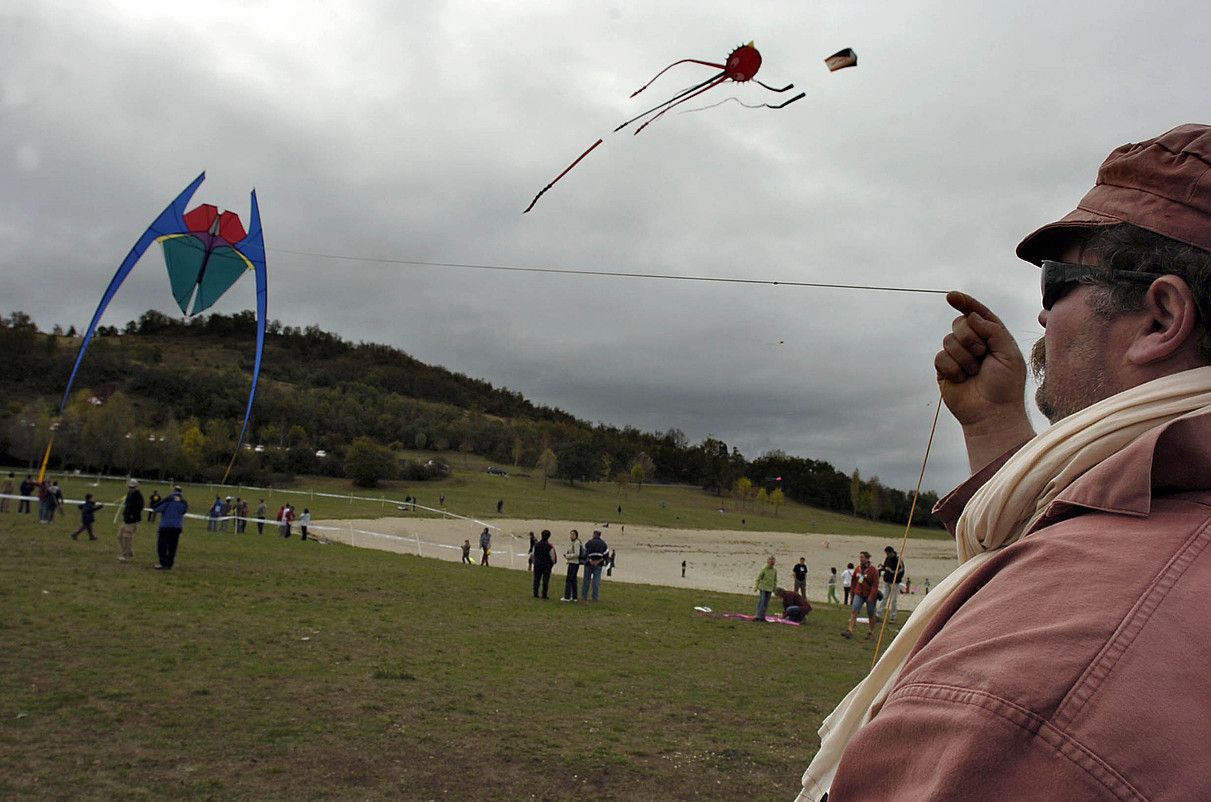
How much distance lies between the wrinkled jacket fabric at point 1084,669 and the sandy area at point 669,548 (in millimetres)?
18115

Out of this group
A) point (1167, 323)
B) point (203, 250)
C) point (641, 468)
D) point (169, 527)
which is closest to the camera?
point (1167, 323)

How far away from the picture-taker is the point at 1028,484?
3.60 feet

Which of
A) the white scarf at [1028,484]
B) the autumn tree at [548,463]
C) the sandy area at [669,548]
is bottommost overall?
the sandy area at [669,548]

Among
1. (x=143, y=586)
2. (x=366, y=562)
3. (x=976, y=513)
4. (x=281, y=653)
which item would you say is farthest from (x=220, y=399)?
(x=976, y=513)

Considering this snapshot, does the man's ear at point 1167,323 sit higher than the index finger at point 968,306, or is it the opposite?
the index finger at point 968,306

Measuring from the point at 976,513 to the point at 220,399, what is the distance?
79306 millimetres

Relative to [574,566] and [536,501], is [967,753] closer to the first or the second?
[574,566]

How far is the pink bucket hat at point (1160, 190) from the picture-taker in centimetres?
104

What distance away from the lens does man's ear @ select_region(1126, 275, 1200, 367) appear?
1029mm

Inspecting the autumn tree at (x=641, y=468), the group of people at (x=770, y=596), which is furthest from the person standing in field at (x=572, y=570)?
the autumn tree at (x=641, y=468)

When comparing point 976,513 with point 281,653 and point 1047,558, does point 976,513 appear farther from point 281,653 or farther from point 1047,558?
point 281,653

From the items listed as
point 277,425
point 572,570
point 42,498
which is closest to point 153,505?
point 42,498

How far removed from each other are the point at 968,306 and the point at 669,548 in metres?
48.5

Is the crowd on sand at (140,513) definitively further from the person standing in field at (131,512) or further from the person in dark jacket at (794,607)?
the person in dark jacket at (794,607)
